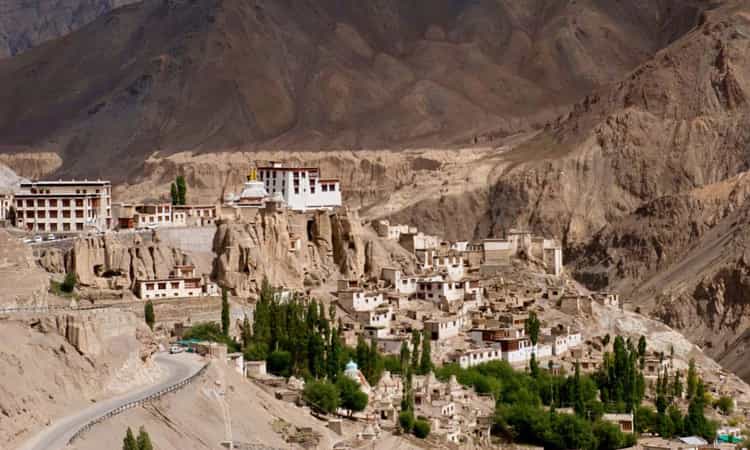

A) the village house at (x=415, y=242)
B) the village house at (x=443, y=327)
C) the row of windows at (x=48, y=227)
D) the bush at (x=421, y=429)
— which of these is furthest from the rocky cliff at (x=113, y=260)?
the village house at (x=415, y=242)

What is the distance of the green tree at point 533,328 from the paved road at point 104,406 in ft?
61.0

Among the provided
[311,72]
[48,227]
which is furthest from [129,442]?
[311,72]

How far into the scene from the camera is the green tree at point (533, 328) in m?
71.4

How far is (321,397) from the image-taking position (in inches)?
2205

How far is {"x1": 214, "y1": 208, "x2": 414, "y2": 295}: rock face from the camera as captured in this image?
230 ft

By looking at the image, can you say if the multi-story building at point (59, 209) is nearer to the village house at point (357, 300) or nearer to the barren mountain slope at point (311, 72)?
the village house at point (357, 300)

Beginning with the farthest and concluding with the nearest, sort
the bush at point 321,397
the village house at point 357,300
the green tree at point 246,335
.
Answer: the village house at point 357,300 → the green tree at point 246,335 → the bush at point 321,397

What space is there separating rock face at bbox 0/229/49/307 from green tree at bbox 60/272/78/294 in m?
1.23

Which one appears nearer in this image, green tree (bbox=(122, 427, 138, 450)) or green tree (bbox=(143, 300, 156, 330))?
green tree (bbox=(122, 427, 138, 450))

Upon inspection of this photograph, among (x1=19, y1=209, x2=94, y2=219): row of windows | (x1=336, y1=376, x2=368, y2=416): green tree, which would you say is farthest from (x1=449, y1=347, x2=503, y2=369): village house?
(x1=19, y1=209, x2=94, y2=219): row of windows

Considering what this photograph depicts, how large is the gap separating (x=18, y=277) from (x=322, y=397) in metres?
10.5

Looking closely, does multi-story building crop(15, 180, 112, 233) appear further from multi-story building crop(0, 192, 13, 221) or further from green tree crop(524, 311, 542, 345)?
green tree crop(524, 311, 542, 345)

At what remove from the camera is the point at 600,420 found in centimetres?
6284

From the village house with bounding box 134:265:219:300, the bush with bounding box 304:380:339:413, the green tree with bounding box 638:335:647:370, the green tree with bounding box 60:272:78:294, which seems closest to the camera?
the bush with bounding box 304:380:339:413
